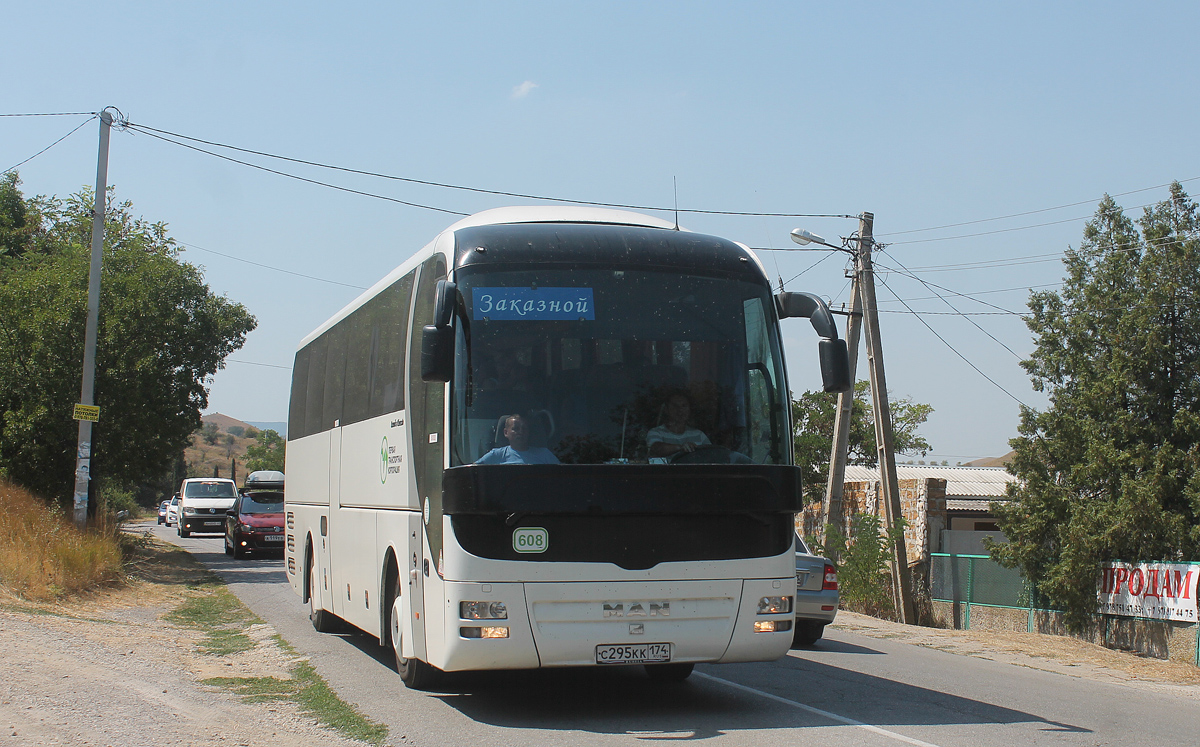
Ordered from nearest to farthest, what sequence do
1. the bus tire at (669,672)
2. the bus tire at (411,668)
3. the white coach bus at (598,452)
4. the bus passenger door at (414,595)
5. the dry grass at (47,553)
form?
1. the white coach bus at (598,452)
2. the bus passenger door at (414,595)
3. the bus tire at (411,668)
4. the bus tire at (669,672)
5. the dry grass at (47,553)

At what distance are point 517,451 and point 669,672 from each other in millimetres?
3259

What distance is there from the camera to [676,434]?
7660 millimetres

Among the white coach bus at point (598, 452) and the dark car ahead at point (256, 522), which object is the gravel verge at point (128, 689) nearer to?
the white coach bus at point (598, 452)

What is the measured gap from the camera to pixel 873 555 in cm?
2105

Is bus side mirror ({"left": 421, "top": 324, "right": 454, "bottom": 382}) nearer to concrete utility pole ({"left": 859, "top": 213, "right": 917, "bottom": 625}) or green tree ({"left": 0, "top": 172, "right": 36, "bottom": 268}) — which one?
concrete utility pole ({"left": 859, "top": 213, "right": 917, "bottom": 625})

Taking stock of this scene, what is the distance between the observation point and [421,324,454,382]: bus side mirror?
7.23 meters

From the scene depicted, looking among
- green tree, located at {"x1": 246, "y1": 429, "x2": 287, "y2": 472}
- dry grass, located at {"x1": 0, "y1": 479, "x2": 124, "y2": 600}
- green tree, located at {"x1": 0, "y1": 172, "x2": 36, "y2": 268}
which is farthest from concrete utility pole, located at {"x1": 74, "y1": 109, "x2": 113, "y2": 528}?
green tree, located at {"x1": 246, "y1": 429, "x2": 287, "y2": 472}

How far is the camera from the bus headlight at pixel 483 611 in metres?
7.30

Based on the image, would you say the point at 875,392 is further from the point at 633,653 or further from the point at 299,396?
the point at 633,653

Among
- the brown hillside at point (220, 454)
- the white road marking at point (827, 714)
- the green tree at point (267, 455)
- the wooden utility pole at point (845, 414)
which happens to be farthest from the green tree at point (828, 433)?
the brown hillside at point (220, 454)

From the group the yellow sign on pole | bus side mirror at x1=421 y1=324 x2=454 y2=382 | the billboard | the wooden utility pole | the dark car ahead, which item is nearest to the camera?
bus side mirror at x1=421 y1=324 x2=454 y2=382

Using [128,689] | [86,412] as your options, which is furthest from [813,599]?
[86,412]

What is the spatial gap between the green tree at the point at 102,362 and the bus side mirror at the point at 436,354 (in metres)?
15.4

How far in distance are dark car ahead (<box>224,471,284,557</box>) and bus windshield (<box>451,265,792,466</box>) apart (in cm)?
2162
